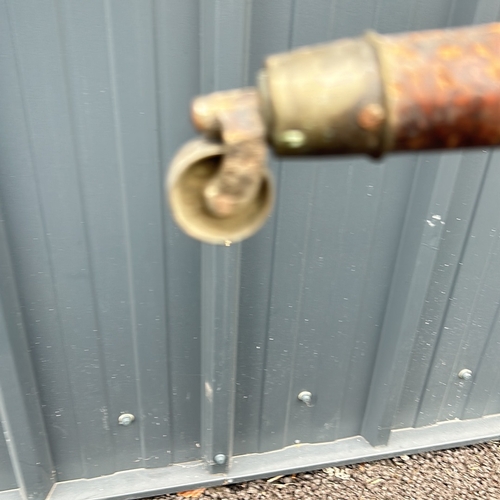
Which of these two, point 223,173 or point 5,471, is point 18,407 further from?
A: point 223,173

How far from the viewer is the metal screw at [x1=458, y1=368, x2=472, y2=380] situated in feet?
7.76

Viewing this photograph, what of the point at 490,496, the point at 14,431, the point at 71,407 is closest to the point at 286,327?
the point at 71,407

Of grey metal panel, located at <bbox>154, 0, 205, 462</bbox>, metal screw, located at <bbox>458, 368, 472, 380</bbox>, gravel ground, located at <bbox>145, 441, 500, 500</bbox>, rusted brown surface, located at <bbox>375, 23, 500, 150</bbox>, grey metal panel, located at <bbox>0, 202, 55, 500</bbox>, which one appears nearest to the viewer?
rusted brown surface, located at <bbox>375, 23, 500, 150</bbox>

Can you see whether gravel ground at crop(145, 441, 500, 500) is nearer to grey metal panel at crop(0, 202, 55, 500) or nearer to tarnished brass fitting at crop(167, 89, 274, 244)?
grey metal panel at crop(0, 202, 55, 500)

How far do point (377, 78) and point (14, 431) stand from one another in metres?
1.87

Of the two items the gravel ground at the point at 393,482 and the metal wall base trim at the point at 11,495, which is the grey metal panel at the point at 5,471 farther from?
the gravel ground at the point at 393,482

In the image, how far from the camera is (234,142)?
47 centimetres

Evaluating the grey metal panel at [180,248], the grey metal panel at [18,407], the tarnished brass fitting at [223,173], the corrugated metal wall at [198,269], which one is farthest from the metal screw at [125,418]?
the tarnished brass fitting at [223,173]

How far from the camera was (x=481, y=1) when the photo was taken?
1487 millimetres

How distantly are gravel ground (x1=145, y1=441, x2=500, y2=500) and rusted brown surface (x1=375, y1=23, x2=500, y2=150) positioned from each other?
2106mm

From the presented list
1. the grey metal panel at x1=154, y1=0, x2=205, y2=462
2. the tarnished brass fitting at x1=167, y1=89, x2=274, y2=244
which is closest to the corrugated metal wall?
the grey metal panel at x1=154, y1=0, x2=205, y2=462

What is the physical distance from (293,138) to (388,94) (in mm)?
86

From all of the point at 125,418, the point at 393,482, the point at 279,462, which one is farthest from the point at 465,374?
the point at 125,418

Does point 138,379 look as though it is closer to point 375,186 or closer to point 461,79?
point 375,186
